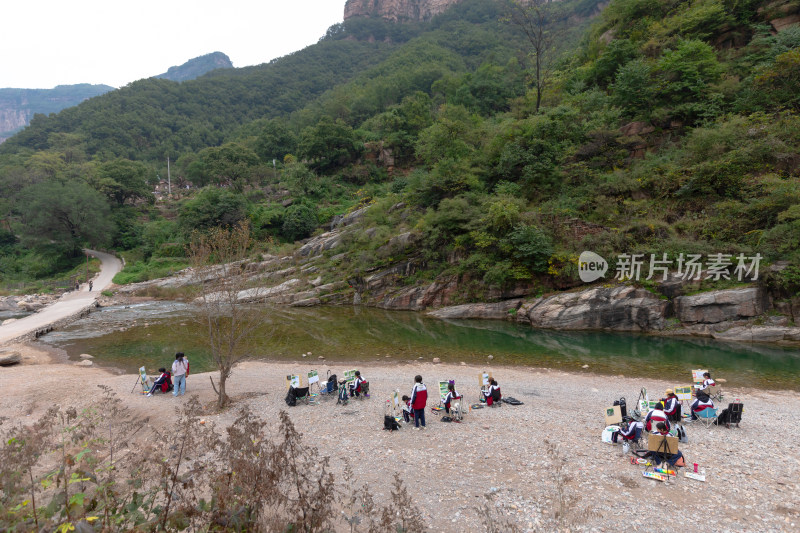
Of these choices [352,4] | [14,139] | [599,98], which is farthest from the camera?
[352,4]

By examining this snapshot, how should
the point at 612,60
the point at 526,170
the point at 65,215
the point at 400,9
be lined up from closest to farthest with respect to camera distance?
the point at 526,170
the point at 612,60
the point at 65,215
the point at 400,9

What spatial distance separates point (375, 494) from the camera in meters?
6.26

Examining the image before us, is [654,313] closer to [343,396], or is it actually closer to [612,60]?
[343,396]

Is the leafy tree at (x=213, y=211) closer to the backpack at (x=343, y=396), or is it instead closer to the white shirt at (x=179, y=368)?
the white shirt at (x=179, y=368)

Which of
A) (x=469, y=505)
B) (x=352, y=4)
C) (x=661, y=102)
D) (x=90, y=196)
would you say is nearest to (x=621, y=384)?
(x=469, y=505)

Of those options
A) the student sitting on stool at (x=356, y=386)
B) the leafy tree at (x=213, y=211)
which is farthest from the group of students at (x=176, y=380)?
the leafy tree at (x=213, y=211)

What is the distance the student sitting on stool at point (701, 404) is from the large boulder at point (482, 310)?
610 inches

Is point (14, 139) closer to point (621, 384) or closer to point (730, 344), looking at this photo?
point (621, 384)

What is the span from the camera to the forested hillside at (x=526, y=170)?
73.3ft

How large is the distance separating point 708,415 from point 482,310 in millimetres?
16635

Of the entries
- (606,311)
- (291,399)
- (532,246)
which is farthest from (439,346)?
(606,311)

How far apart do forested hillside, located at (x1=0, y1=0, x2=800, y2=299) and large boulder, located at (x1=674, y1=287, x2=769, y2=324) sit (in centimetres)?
125

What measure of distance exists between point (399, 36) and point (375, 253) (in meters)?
112

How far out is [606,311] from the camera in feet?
70.9
